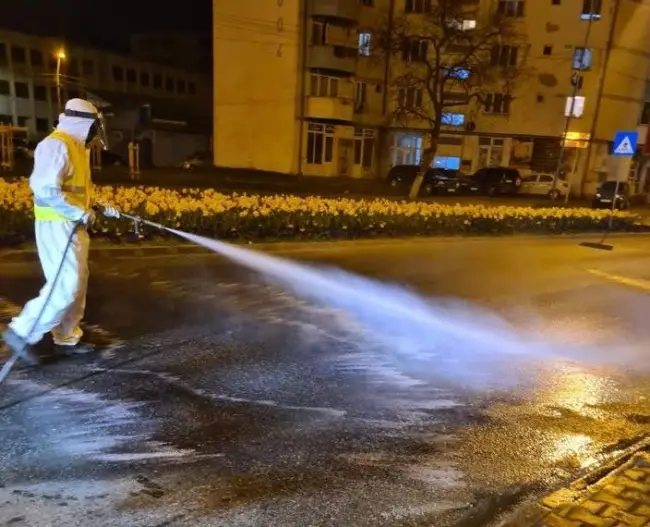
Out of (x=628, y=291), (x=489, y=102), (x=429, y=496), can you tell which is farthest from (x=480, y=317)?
(x=489, y=102)

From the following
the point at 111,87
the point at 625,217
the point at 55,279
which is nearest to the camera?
the point at 55,279

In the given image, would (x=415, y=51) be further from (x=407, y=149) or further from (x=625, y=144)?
(x=625, y=144)

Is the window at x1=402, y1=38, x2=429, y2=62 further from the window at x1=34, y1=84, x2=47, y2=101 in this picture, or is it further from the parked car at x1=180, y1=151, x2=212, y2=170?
the window at x1=34, y1=84, x2=47, y2=101

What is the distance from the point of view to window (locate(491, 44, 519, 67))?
39094 mm

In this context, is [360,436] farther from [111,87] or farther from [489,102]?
[111,87]

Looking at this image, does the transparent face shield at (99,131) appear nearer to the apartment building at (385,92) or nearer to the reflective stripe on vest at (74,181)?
the reflective stripe on vest at (74,181)

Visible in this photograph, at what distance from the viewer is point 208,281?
8.89 meters

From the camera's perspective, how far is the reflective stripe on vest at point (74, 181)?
5125mm

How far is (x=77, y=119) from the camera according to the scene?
5270 millimetres

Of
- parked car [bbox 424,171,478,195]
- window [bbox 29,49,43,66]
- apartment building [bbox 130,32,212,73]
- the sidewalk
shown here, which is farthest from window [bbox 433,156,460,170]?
the sidewalk

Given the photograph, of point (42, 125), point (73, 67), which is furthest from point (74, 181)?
point (73, 67)

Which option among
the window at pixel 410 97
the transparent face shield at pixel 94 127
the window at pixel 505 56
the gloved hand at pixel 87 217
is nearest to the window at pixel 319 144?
the window at pixel 410 97

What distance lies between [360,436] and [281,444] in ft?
2.01

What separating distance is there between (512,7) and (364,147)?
531 inches
